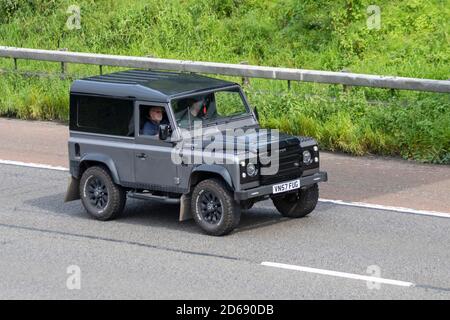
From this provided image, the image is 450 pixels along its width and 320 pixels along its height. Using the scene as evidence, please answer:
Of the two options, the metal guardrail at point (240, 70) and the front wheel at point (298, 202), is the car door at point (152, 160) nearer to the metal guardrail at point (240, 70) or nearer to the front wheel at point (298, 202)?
the front wheel at point (298, 202)

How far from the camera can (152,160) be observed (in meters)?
14.2

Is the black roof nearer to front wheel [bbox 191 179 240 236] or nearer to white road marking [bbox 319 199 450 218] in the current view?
front wheel [bbox 191 179 240 236]

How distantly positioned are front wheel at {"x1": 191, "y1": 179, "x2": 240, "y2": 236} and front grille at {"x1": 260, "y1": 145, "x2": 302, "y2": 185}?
49 centimetres

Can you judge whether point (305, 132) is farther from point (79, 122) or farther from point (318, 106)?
point (79, 122)

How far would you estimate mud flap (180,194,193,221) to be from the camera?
1390cm

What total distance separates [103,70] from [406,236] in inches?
392

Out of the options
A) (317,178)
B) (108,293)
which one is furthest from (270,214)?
(108,293)

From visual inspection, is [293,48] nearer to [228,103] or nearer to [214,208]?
[228,103]

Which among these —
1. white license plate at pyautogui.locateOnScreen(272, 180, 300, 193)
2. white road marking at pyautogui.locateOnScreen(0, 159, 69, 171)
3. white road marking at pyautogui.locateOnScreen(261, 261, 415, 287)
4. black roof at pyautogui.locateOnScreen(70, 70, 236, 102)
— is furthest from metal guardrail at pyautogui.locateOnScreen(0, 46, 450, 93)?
white road marking at pyautogui.locateOnScreen(261, 261, 415, 287)

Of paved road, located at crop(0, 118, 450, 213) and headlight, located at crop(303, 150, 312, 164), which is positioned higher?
headlight, located at crop(303, 150, 312, 164)

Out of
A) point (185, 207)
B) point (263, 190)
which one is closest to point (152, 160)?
point (185, 207)

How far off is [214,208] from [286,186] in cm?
89

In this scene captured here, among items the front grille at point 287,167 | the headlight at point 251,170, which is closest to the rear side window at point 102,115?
the headlight at point 251,170

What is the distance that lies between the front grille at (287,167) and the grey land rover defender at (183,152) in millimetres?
12
